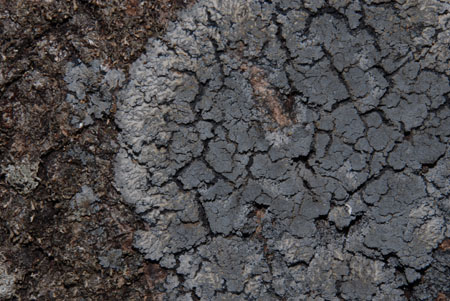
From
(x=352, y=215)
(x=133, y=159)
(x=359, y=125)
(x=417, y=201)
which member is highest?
(x=359, y=125)

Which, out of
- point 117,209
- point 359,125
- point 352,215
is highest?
point 359,125

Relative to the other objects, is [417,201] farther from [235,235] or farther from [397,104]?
[235,235]

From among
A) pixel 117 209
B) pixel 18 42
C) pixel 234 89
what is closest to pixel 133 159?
pixel 117 209

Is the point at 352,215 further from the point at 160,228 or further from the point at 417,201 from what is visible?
the point at 160,228

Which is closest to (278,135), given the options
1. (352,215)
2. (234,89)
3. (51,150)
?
(234,89)

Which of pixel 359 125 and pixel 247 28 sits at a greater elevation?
pixel 247 28

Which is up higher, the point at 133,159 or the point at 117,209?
the point at 133,159
